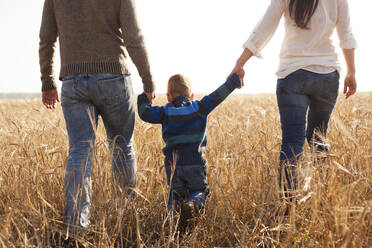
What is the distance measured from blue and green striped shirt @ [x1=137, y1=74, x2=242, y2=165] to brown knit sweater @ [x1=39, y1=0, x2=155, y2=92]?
0.20 meters

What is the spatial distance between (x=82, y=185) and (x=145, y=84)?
722 millimetres

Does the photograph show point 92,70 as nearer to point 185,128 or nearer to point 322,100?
point 185,128

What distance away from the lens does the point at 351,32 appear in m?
2.14

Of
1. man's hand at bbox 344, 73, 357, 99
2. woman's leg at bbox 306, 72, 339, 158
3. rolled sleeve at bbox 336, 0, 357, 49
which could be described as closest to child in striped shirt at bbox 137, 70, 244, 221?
woman's leg at bbox 306, 72, 339, 158

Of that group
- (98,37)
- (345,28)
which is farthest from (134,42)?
(345,28)

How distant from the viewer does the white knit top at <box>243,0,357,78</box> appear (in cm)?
201

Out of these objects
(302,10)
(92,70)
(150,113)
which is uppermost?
(302,10)

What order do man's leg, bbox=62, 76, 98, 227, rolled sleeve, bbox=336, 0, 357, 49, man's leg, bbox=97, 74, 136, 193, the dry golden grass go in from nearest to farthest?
the dry golden grass → man's leg, bbox=62, 76, 98, 227 → man's leg, bbox=97, 74, 136, 193 → rolled sleeve, bbox=336, 0, 357, 49

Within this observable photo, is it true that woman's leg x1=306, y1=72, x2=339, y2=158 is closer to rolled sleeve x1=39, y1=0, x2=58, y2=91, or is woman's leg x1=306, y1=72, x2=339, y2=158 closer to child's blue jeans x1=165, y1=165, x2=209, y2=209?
child's blue jeans x1=165, y1=165, x2=209, y2=209

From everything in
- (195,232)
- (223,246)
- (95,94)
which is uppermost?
(95,94)

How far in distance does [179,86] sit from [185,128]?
27 centimetres

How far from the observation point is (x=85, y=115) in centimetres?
194

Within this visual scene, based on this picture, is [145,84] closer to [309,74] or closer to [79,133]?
[79,133]

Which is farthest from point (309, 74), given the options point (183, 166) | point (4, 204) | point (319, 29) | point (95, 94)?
point (4, 204)
